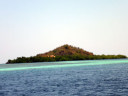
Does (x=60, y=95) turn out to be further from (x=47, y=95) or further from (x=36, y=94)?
(x=36, y=94)

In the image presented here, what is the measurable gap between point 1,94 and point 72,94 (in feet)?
30.4

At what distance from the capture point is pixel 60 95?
86.2ft

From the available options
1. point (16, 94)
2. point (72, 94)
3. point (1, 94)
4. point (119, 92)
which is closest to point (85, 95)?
point (72, 94)

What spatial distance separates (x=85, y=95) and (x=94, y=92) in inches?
83.7

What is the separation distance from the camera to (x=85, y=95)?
84.6ft

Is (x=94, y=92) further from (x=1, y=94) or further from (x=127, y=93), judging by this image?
(x=1, y=94)

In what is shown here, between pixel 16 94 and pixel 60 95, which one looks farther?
pixel 16 94

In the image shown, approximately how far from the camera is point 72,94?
1048 inches

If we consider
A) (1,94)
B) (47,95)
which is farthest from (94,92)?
(1,94)

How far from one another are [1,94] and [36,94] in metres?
4.81

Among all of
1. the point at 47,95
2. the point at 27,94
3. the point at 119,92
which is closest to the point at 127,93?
the point at 119,92

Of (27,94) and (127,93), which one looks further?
(27,94)

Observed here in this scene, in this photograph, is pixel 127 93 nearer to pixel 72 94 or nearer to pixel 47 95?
pixel 72 94

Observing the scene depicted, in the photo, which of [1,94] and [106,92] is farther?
[1,94]
